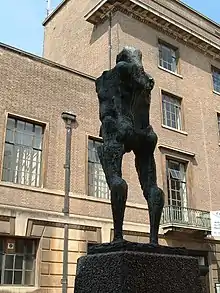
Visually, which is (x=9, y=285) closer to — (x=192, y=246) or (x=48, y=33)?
(x=192, y=246)

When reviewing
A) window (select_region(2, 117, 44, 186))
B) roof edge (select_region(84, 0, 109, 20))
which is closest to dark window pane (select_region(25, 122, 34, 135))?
window (select_region(2, 117, 44, 186))

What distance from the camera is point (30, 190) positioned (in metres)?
14.5

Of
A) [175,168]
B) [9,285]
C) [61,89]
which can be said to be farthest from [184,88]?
[9,285]

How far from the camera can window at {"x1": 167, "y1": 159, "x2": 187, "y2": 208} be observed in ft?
63.2

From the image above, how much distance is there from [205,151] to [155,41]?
264 inches

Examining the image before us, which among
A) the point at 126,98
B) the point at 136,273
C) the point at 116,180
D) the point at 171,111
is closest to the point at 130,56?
the point at 126,98

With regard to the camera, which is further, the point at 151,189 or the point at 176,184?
the point at 176,184

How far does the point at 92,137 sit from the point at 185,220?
611 centimetres

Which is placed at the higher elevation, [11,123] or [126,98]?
[11,123]

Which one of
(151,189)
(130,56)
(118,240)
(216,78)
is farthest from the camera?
(216,78)

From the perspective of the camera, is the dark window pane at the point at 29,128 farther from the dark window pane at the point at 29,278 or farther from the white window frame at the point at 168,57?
the white window frame at the point at 168,57

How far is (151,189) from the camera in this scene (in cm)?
450

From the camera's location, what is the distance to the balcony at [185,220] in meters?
17.6

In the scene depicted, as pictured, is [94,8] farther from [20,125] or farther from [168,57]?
[20,125]
